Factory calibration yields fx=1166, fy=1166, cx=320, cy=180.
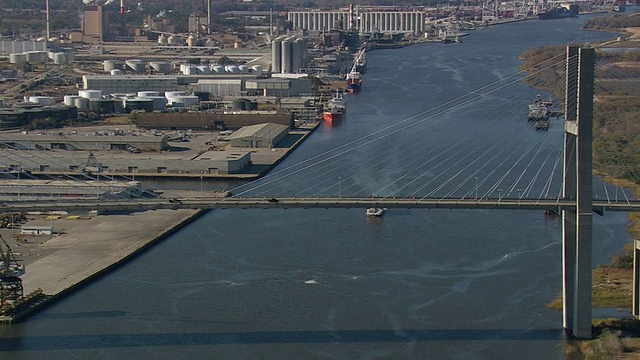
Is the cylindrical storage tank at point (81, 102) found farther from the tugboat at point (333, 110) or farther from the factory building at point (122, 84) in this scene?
the tugboat at point (333, 110)

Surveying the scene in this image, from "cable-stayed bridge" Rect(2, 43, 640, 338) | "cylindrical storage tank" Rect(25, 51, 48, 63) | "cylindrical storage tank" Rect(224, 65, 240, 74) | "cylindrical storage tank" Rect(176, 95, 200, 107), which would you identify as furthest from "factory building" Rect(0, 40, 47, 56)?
"cable-stayed bridge" Rect(2, 43, 640, 338)

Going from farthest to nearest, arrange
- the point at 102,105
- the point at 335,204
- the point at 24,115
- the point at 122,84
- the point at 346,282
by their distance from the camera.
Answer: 1. the point at 122,84
2. the point at 102,105
3. the point at 24,115
4. the point at 346,282
5. the point at 335,204

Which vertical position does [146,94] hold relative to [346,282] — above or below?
above

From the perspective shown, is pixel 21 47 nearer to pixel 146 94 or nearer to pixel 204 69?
A: pixel 204 69

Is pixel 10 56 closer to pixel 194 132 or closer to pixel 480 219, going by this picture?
pixel 194 132

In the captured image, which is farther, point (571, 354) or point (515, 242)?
point (515, 242)

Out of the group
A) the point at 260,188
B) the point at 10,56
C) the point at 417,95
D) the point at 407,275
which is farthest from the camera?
the point at 10,56

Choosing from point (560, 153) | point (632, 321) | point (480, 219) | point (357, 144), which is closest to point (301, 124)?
point (357, 144)

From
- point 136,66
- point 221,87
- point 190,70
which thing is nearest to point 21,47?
point 136,66
